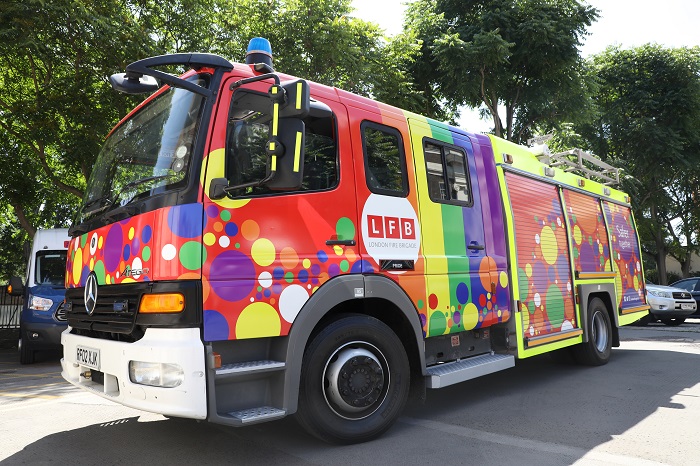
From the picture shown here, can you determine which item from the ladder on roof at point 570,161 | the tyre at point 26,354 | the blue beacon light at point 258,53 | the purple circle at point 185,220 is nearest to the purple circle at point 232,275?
the purple circle at point 185,220

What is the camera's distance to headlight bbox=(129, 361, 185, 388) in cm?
324

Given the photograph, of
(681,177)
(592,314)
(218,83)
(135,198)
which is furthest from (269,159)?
(681,177)

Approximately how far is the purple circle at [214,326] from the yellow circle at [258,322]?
3.5 inches

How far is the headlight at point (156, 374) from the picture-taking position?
3.24 metres

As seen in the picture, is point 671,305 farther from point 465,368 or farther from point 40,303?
point 40,303

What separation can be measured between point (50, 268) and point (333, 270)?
7.96m

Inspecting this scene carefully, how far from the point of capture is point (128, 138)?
4391 millimetres

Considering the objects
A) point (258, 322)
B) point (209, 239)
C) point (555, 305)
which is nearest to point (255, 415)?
point (258, 322)

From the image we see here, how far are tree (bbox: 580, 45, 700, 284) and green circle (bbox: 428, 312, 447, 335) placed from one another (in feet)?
52.6

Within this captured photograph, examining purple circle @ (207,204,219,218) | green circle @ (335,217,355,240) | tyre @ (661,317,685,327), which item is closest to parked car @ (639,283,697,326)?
tyre @ (661,317,685,327)

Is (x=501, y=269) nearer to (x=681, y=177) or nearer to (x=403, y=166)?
(x=403, y=166)

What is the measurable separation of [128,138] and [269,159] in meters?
1.60

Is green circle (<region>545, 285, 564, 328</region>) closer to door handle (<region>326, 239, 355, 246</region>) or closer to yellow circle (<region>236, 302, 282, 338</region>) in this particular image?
door handle (<region>326, 239, 355, 246</region>)

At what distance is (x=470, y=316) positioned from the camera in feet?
16.8
